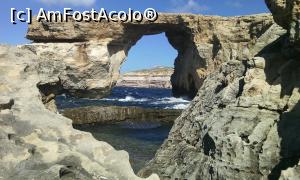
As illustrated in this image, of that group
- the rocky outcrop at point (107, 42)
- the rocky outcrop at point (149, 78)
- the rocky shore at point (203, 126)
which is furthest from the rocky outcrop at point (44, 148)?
the rocky outcrop at point (149, 78)

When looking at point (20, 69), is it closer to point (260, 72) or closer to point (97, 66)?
point (260, 72)

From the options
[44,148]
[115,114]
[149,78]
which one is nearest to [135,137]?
[115,114]

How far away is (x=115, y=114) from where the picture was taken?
34.7 metres

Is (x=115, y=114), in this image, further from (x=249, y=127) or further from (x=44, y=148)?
(x=44, y=148)

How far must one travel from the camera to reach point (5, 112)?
4.73 meters

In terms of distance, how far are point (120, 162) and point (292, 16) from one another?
3.75m

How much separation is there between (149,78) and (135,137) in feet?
443

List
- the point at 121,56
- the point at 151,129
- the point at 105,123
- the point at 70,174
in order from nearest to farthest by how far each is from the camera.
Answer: the point at 70,174 < the point at 151,129 < the point at 105,123 < the point at 121,56

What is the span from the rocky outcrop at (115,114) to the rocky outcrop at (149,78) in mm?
116051

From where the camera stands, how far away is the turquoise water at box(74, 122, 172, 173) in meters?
17.8

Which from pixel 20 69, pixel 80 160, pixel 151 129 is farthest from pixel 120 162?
pixel 151 129

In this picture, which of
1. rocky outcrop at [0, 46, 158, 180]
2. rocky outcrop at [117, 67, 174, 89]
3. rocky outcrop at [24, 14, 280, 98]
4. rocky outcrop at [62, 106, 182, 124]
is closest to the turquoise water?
rocky outcrop at [62, 106, 182, 124]

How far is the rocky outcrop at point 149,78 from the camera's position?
507ft

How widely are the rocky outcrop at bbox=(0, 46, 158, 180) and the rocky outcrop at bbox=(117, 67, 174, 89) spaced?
146137 mm
